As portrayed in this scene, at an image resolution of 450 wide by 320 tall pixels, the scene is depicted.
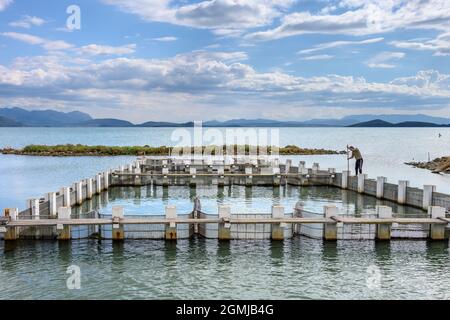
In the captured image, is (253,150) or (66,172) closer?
(66,172)

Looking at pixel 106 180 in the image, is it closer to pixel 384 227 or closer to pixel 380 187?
pixel 380 187

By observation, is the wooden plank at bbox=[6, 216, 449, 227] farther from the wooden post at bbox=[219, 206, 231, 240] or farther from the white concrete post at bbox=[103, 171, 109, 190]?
the white concrete post at bbox=[103, 171, 109, 190]

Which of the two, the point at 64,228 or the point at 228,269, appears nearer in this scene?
the point at 228,269

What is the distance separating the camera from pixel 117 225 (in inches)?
834

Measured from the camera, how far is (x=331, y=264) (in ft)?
62.2

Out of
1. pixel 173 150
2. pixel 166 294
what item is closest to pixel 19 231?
pixel 166 294

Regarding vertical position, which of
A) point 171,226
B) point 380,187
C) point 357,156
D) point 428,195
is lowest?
point 171,226

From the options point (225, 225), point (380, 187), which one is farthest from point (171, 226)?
point (380, 187)

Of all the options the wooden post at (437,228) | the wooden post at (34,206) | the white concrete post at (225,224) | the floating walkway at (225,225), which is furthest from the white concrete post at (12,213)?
the wooden post at (437,228)

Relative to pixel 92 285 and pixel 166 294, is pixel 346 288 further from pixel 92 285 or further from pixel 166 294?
pixel 92 285

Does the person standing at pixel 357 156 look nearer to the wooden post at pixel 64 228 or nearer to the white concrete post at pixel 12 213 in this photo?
the wooden post at pixel 64 228

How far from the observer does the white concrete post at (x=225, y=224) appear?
70.0 ft

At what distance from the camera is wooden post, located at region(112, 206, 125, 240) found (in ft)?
69.5
